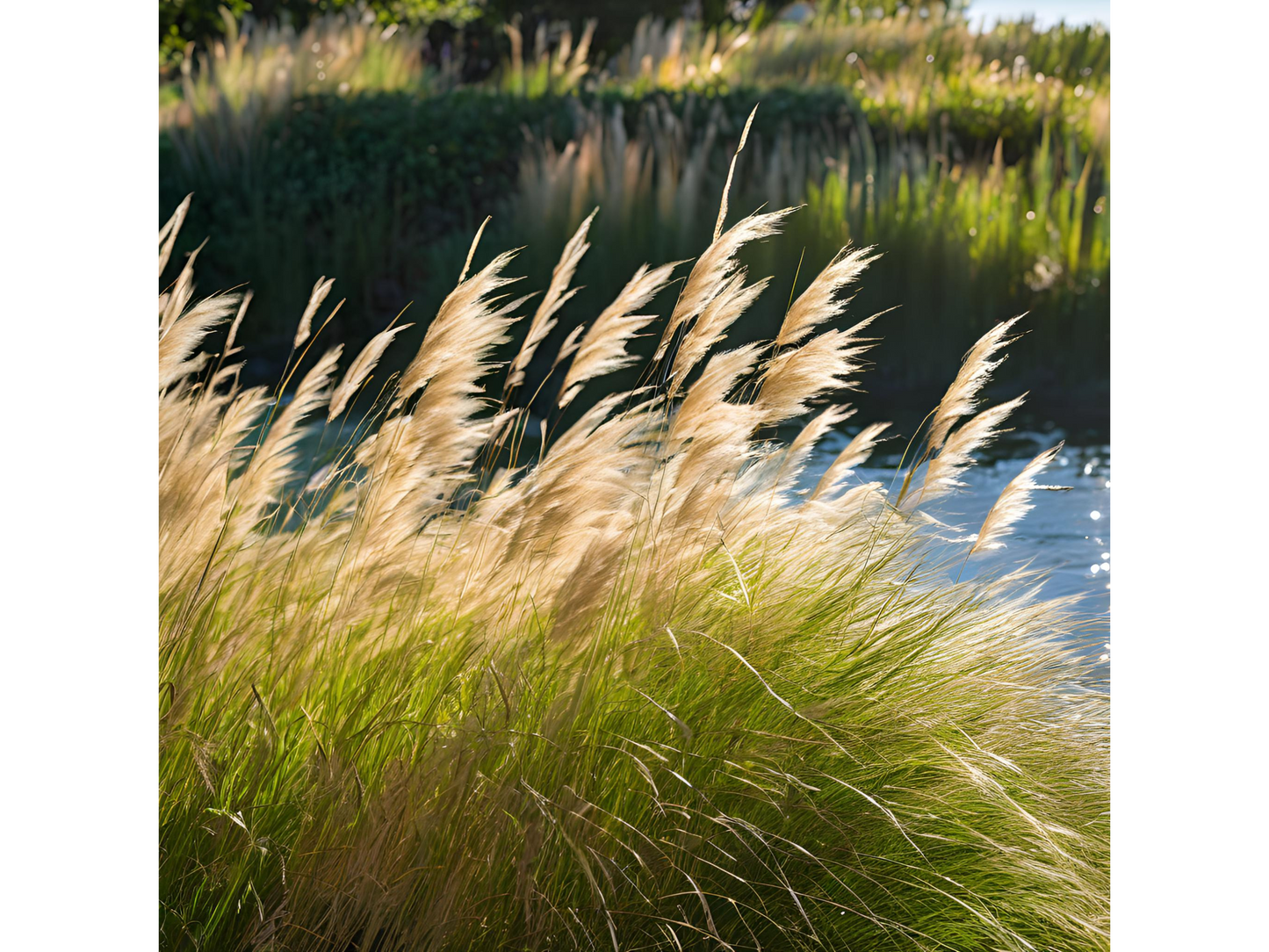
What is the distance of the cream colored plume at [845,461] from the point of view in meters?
1.75

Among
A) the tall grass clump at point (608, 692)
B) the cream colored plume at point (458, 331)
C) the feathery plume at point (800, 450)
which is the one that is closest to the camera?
the tall grass clump at point (608, 692)

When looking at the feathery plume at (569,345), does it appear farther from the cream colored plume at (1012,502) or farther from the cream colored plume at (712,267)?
the cream colored plume at (1012,502)

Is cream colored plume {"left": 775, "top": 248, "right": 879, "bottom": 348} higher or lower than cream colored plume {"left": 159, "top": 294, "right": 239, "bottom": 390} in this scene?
higher

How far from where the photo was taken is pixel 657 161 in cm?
282

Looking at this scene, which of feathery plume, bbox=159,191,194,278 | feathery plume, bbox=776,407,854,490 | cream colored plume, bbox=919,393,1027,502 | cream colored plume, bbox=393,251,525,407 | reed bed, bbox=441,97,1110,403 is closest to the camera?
cream colored plume, bbox=393,251,525,407

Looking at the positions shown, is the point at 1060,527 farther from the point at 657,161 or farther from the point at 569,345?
the point at 657,161

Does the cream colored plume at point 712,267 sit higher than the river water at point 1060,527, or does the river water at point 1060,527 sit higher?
the cream colored plume at point 712,267

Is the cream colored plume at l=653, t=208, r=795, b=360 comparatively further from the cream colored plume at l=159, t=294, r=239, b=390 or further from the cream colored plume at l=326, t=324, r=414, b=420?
the cream colored plume at l=159, t=294, r=239, b=390

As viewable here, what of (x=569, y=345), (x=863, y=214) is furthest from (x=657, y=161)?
(x=569, y=345)

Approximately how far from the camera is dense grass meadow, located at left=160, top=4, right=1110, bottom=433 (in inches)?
94.3
